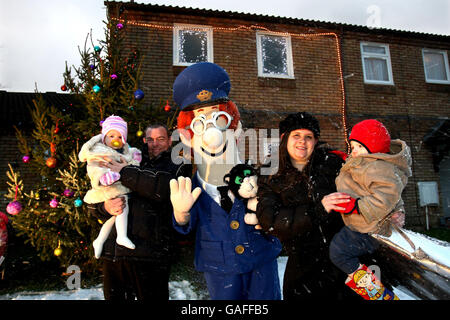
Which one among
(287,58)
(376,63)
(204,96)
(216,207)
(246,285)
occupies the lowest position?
(246,285)

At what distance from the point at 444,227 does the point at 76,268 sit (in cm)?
1009

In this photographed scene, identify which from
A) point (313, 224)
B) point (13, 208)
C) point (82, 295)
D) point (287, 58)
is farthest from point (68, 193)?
point (287, 58)

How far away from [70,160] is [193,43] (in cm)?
510

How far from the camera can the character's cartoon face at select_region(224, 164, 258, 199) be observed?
6.13 feet

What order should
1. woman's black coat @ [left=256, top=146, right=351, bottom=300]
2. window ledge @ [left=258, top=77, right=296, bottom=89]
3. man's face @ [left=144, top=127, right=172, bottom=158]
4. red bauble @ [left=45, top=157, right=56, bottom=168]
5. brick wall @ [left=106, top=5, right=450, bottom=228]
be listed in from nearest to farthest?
woman's black coat @ [left=256, top=146, right=351, bottom=300] < man's face @ [left=144, top=127, right=172, bottom=158] < red bauble @ [left=45, top=157, right=56, bottom=168] < brick wall @ [left=106, top=5, right=450, bottom=228] < window ledge @ [left=258, top=77, right=296, bottom=89]

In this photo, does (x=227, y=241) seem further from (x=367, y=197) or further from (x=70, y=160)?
(x=70, y=160)

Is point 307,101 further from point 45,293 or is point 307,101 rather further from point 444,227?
point 45,293

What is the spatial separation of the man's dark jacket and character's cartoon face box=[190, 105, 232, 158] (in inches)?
10.5

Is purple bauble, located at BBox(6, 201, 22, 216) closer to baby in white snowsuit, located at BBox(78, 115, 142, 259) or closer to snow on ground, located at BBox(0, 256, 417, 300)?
snow on ground, located at BBox(0, 256, 417, 300)

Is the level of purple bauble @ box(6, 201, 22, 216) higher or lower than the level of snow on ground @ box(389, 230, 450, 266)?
higher

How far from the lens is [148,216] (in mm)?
2289

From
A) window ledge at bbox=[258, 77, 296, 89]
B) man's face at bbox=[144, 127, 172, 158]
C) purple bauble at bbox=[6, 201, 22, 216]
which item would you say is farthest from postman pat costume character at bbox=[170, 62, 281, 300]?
window ledge at bbox=[258, 77, 296, 89]

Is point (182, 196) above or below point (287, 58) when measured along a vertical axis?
below

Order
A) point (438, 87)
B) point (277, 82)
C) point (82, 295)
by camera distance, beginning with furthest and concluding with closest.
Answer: point (438, 87)
point (277, 82)
point (82, 295)
